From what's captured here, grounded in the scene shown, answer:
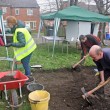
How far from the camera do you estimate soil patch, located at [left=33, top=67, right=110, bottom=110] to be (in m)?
4.70

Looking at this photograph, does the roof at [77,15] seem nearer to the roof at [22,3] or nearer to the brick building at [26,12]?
the brick building at [26,12]

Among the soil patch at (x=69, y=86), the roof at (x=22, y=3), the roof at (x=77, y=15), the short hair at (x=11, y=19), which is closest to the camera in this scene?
the soil patch at (x=69, y=86)

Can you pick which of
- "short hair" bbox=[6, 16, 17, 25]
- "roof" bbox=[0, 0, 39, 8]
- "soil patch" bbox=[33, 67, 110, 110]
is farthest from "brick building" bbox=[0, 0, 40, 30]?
"short hair" bbox=[6, 16, 17, 25]

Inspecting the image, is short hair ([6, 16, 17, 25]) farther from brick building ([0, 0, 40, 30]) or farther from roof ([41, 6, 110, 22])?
brick building ([0, 0, 40, 30])

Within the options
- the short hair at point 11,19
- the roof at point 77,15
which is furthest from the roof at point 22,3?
the short hair at point 11,19

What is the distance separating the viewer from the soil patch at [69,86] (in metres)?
4.70

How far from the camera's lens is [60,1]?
28.3m

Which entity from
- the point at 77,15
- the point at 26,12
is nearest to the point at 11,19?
the point at 77,15

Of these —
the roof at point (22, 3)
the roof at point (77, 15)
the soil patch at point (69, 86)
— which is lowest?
the soil patch at point (69, 86)

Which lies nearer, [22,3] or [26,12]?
[26,12]

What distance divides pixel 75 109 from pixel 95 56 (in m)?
1.40

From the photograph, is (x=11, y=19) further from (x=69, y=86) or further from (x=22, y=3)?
(x=22, y=3)

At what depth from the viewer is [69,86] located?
20.0 feet

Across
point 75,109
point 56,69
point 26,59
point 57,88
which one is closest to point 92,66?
point 56,69
